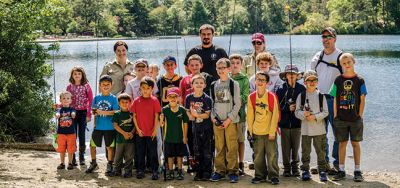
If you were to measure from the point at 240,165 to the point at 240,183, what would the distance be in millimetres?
633

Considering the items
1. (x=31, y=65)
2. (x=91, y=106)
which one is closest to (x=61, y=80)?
(x=31, y=65)

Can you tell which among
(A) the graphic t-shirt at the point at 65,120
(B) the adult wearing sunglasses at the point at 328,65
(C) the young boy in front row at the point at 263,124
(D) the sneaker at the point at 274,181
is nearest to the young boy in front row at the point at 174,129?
(C) the young boy in front row at the point at 263,124

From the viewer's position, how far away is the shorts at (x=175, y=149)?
7488mm

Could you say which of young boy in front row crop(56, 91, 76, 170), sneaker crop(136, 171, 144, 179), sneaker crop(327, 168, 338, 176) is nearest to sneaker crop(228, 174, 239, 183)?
sneaker crop(136, 171, 144, 179)

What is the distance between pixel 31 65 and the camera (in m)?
11.2

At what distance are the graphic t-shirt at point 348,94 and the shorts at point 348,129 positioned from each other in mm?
86

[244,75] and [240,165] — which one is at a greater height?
[244,75]

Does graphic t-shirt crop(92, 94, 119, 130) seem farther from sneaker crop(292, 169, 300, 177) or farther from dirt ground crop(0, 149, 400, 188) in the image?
sneaker crop(292, 169, 300, 177)

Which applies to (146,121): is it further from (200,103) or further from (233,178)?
(233,178)

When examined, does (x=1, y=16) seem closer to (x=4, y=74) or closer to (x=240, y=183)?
(x=4, y=74)

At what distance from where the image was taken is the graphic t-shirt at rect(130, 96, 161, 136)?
7.46 metres

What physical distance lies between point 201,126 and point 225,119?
362 mm

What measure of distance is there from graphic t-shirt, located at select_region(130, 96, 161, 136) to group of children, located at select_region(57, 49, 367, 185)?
14 mm

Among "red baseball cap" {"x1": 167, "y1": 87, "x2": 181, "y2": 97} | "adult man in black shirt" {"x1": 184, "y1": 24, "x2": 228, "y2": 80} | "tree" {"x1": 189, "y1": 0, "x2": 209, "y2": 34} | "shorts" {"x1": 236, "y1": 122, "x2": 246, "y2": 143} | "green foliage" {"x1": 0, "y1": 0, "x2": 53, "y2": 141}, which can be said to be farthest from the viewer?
"tree" {"x1": 189, "y1": 0, "x2": 209, "y2": 34}
